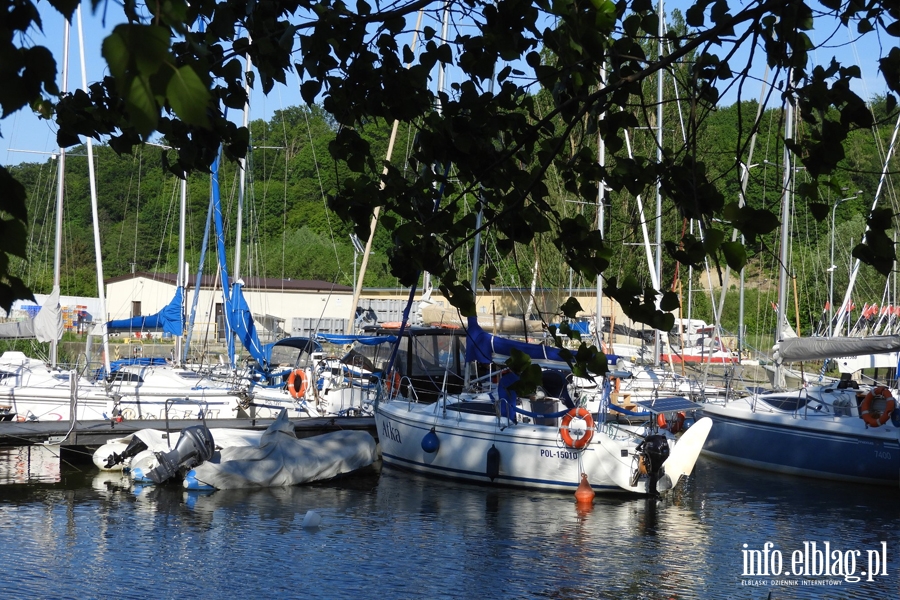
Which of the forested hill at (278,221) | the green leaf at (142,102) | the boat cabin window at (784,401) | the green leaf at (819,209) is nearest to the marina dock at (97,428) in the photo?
the boat cabin window at (784,401)

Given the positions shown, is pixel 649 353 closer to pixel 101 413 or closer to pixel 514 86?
pixel 101 413

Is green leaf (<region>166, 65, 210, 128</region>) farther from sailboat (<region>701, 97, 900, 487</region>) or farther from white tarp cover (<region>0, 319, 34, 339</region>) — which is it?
white tarp cover (<region>0, 319, 34, 339</region>)

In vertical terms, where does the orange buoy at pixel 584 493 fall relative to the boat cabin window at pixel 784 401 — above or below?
below

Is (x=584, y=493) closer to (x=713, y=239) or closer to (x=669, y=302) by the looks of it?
(x=669, y=302)

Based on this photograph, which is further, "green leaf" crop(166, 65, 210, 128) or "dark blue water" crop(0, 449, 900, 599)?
"dark blue water" crop(0, 449, 900, 599)

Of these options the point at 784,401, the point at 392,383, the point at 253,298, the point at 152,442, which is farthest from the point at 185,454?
the point at 253,298

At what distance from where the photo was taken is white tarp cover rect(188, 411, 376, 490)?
18.8m

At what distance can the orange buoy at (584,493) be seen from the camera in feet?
60.2

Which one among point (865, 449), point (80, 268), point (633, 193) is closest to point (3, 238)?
point (633, 193)

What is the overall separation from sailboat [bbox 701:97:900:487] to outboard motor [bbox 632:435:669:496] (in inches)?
186

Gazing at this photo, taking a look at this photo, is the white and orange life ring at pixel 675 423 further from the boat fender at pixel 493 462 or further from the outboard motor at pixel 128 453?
the outboard motor at pixel 128 453

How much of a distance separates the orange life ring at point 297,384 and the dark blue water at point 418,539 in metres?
4.79

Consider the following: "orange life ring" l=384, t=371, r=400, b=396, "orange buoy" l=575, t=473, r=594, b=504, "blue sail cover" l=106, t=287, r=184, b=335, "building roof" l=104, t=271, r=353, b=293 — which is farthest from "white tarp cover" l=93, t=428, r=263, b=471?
"building roof" l=104, t=271, r=353, b=293

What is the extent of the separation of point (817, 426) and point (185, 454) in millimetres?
13086
